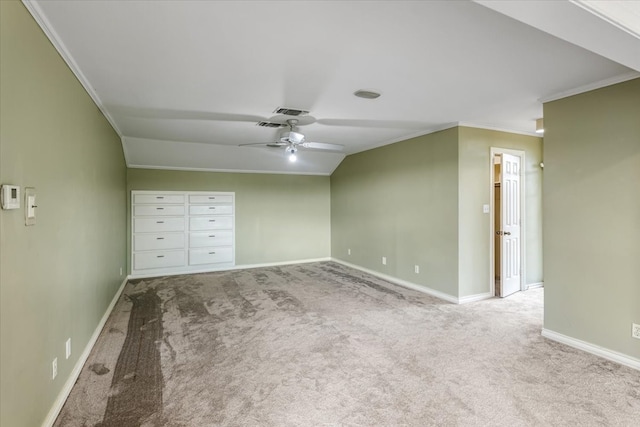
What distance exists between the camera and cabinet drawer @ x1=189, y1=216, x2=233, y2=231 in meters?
6.48

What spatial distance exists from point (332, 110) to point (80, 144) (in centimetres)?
245

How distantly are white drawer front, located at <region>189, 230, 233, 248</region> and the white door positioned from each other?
5.00 metres

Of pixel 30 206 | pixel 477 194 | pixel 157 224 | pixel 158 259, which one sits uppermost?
pixel 477 194

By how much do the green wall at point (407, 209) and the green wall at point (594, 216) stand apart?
49.3 inches

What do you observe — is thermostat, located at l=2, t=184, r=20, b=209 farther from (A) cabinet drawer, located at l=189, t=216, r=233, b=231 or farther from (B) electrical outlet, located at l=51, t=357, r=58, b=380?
(A) cabinet drawer, located at l=189, t=216, r=233, b=231

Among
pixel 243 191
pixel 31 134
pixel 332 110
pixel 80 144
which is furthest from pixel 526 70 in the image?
pixel 243 191

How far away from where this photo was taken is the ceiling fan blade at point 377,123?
13.8 ft

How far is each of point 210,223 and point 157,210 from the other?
101 cm

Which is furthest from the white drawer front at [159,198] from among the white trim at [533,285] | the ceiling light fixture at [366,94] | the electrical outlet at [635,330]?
the electrical outlet at [635,330]

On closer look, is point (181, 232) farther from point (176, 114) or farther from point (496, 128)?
point (496, 128)

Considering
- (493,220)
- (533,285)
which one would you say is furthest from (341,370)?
(533,285)

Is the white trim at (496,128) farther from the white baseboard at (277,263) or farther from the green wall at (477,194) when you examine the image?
the white baseboard at (277,263)

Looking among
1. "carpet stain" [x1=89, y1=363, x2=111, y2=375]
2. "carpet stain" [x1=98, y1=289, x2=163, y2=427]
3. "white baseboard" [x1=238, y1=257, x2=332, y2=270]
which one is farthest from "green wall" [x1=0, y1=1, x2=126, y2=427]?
"white baseboard" [x1=238, y1=257, x2=332, y2=270]

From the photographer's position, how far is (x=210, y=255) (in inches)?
260
